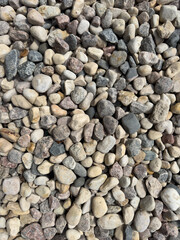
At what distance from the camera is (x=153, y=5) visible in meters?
0.97

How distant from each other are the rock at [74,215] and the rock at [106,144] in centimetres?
26

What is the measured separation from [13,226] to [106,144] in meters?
0.52

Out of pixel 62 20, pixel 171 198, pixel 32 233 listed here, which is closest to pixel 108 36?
pixel 62 20

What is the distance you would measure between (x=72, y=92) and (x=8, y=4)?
1.74ft

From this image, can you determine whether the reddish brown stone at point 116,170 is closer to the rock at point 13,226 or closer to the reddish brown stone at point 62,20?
the rock at point 13,226

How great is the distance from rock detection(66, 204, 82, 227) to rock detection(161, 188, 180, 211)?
1.22ft

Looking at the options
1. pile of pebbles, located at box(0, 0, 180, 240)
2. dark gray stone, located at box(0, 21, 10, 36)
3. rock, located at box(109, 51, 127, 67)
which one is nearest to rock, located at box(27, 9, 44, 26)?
pile of pebbles, located at box(0, 0, 180, 240)

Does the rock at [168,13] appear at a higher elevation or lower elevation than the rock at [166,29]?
higher

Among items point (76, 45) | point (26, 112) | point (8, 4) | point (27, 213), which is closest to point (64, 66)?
point (76, 45)

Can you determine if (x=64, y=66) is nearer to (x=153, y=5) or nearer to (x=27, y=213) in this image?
(x=153, y=5)

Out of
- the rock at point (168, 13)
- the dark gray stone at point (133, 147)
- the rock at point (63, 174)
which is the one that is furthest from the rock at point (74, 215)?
the rock at point (168, 13)

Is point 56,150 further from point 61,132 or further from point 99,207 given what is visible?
point 99,207

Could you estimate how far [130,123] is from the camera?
0.85 metres

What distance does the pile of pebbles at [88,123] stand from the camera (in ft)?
2.78
